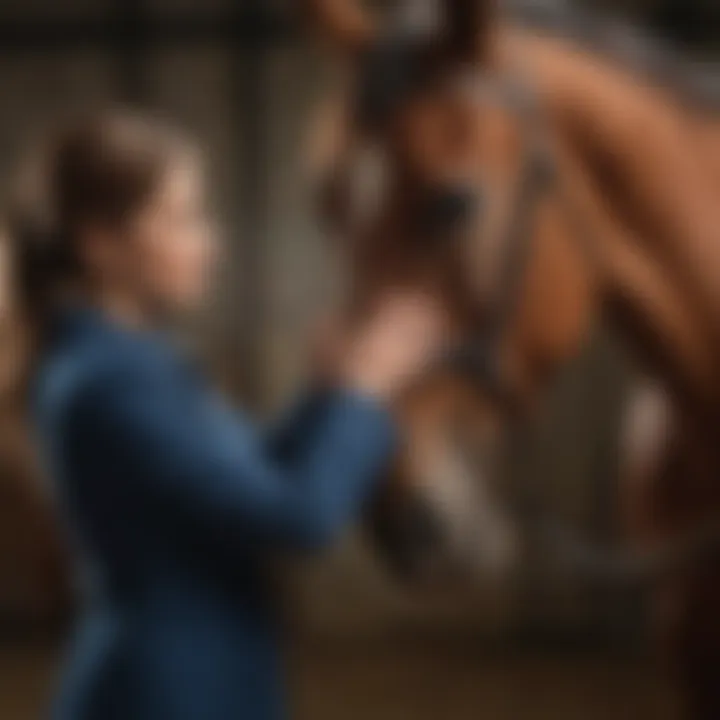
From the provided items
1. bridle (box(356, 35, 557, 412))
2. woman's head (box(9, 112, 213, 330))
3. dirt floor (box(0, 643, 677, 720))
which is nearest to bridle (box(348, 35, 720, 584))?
bridle (box(356, 35, 557, 412))

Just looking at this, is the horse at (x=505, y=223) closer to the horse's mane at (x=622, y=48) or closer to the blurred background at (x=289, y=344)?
A: the horse's mane at (x=622, y=48)

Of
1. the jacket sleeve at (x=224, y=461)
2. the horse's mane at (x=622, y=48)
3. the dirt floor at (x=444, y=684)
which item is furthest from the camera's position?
the dirt floor at (x=444, y=684)

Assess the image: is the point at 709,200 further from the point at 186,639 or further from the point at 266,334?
the point at 266,334

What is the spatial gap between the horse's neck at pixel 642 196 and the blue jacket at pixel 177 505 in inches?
7.0

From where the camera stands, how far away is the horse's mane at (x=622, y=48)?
85cm

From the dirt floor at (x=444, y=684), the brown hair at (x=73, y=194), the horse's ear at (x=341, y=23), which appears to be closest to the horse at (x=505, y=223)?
the horse's ear at (x=341, y=23)

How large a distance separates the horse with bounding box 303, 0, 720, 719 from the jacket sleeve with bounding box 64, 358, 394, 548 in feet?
0.21

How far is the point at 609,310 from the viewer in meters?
0.87

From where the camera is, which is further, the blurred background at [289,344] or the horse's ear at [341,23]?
the blurred background at [289,344]

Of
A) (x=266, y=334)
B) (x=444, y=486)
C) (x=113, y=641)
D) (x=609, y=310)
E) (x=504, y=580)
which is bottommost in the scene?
(x=113, y=641)

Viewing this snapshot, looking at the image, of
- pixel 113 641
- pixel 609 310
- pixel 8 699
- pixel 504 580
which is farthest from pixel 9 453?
pixel 504 580

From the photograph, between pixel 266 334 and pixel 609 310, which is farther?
pixel 266 334

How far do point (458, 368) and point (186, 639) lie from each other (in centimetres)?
21

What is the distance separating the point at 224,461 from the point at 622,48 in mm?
335
